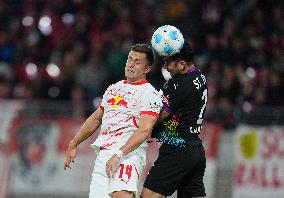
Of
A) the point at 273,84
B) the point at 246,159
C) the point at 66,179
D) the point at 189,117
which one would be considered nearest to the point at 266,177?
the point at 246,159

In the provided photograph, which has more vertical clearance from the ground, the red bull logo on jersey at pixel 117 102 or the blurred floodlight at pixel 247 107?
the blurred floodlight at pixel 247 107

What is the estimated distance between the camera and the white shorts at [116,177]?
8125 millimetres

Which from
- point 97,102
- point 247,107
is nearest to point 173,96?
point 247,107

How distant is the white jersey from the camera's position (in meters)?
8.20

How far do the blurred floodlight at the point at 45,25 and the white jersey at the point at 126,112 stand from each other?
9953mm

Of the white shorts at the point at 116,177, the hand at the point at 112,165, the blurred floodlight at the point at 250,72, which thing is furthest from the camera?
the blurred floodlight at the point at 250,72

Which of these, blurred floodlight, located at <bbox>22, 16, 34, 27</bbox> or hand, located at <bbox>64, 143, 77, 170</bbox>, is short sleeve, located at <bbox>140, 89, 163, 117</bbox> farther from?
blurred floodlight, located at <bbox>22, 16, 34, 27</bbox>

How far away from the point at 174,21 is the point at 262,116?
15.4 feet

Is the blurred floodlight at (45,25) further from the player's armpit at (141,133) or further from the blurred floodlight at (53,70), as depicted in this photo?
the player's armpit at (141,133)

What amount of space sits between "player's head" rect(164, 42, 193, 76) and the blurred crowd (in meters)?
4.99

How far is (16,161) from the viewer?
14.2 m

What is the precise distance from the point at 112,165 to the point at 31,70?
927cm

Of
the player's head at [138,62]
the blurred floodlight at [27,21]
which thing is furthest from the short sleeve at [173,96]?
the blurred floodlight at [27,21]

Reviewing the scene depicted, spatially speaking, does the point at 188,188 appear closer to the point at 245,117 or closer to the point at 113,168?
the point at 113,168
